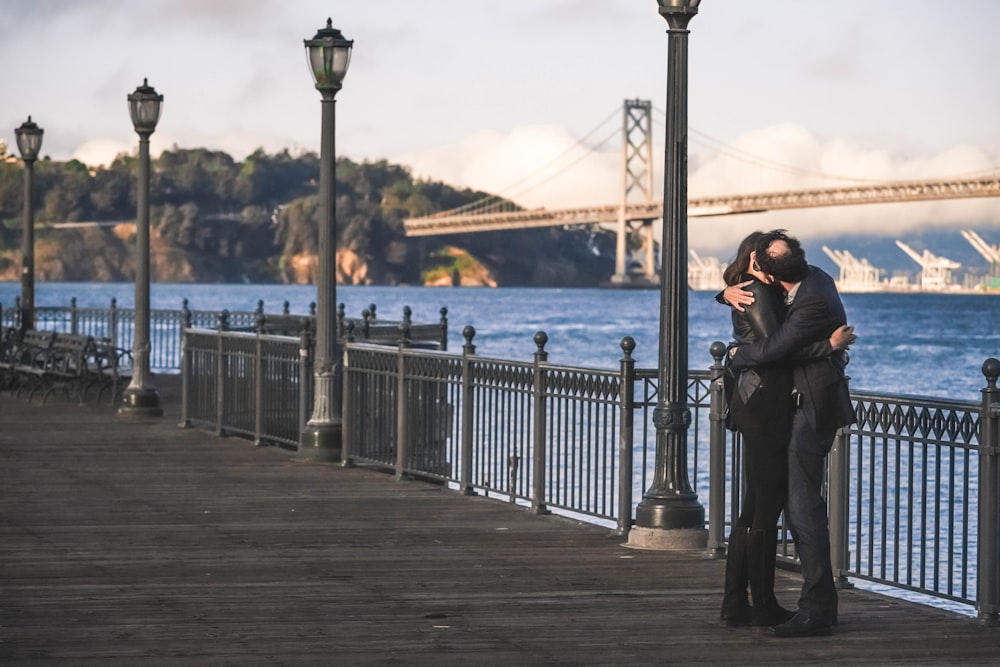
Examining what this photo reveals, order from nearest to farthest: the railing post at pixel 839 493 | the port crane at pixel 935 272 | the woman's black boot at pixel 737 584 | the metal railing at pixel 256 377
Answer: the woman's black boot at pixel 737 584, the railing post at pixel 839 493, the metal railing at pixel 256 377, the port crane at pixel 935 272

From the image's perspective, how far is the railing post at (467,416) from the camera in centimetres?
1233

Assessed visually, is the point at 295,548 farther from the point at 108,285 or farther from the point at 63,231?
the point at 108,285

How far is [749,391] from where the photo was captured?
743 centimetres

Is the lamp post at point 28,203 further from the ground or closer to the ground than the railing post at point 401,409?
further from the ground

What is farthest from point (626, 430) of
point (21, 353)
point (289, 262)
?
point (289, 262)

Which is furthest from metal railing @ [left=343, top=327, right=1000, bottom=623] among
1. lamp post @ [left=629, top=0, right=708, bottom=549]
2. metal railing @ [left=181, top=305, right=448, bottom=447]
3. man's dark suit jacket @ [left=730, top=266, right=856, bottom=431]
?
metal railing @ [left=181, top=305, right=448, bottom=447]

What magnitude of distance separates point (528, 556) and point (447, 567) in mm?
607

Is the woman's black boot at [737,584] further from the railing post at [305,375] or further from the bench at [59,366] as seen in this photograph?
the bench at [59,366]

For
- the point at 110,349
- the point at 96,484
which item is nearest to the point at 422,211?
the point at 110,349

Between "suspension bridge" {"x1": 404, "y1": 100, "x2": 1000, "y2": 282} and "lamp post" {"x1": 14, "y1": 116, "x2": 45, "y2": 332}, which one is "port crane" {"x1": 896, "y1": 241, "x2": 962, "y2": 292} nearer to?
"suspension bridge" {"x1": 404, "y1": 100, "x2": 1000, "y2": 282}

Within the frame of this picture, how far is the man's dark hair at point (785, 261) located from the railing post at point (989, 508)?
1048 mm

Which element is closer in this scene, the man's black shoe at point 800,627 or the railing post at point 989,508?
the man's black shoe at point 800,627

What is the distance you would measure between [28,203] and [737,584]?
2257cm

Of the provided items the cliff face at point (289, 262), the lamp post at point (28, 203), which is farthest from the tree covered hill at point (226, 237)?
the lamp post at point (28, 203)
